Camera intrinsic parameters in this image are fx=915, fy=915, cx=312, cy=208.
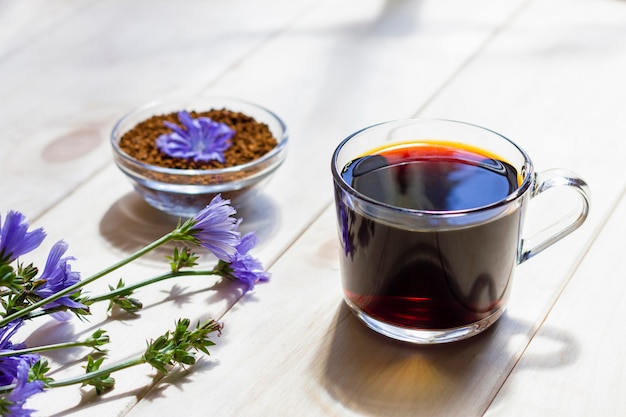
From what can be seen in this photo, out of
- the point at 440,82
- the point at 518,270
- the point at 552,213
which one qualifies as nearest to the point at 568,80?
the point at 440,82

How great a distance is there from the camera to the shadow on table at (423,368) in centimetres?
73

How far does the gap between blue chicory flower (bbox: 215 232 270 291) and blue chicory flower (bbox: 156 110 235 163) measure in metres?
0.15

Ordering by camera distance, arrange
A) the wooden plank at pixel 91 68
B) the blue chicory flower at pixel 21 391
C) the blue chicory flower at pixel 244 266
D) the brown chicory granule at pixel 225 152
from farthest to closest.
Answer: the wooden plank at pixel 91 68, the brown chicory granule at pixel 225 152, the blue chicory flower at pixel 244 266, the blue chicory flower at pixel 21 391

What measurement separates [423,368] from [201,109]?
0.50 m

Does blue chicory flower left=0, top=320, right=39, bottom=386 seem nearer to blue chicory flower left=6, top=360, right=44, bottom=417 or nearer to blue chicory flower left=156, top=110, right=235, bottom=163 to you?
blue chicory flower left=6, top=360, right=44, bottom=417

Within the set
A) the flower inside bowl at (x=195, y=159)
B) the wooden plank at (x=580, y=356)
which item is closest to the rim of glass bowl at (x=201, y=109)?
the flower inside bowl at (x=195, y=159)

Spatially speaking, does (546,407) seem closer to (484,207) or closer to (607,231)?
(484,207)

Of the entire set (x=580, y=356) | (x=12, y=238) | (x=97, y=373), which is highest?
(x=12, y=238)

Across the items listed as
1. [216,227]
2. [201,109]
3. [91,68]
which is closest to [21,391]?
[216,227]

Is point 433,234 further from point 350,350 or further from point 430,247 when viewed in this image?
point 350,350

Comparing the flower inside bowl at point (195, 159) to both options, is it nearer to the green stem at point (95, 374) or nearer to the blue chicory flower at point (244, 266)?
the blue chicory flower at point (244, 266)

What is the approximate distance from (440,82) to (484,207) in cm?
58

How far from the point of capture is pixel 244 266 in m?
0.86

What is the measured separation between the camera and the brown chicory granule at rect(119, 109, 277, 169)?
99cm
